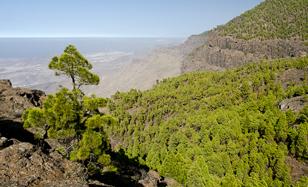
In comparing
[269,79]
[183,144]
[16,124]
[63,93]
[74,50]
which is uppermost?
[74,50]

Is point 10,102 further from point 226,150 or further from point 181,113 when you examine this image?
point 181,113

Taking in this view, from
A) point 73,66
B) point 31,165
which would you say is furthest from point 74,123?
point 73,66

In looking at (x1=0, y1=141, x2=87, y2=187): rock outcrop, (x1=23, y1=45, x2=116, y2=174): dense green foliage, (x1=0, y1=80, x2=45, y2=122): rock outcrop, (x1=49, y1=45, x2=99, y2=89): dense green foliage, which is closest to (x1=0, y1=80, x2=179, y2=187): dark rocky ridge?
(x1=0, y1=141, x2=87, y2=187): rock outcrop

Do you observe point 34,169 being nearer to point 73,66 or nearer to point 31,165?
point 31,165

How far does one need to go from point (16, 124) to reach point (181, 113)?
83997 millimetres

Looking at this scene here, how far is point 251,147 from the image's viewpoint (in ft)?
280

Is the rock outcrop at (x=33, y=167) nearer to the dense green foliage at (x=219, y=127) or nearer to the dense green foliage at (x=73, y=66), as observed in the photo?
the dense green foliage at (x=73, y=66)

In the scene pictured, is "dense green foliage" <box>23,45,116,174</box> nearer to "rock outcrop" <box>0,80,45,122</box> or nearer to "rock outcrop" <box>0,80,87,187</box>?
"rock outcrop" <box>0,80,87,187</box>

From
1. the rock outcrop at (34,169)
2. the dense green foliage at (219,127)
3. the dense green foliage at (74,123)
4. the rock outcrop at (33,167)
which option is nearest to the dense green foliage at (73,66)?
the dense green foliage at (74,123)

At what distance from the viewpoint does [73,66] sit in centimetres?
3997

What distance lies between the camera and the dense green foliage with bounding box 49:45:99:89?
39344mm

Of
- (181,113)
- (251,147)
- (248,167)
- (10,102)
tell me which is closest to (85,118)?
(10,102)

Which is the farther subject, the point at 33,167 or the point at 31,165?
the point at 31,165

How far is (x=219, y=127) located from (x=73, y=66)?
61.0m
